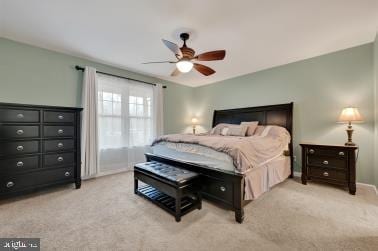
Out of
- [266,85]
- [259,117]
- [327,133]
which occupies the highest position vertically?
[266,85]

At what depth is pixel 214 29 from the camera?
2500mm

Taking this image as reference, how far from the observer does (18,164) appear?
7.97ft

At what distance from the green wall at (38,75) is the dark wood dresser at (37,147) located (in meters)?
0.69

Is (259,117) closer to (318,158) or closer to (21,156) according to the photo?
(318,158)

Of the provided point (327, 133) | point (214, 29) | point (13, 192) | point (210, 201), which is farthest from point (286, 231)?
point (13, 192)

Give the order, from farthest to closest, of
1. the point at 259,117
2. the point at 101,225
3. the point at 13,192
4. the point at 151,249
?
the point at 259,117, the point at 13,192, the point at 101,225, the point at 151,249

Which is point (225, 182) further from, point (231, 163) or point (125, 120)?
point (125, 120)

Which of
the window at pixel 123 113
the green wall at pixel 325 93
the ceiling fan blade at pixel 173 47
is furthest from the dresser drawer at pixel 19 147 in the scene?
the green wall at pixel 325 93

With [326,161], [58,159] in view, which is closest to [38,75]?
[58,159]

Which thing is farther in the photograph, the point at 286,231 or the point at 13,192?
the point at 13,192

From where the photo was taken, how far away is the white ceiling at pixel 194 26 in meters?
2.03

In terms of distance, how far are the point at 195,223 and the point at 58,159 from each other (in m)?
2.46

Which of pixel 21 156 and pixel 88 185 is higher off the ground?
pixel 21 156

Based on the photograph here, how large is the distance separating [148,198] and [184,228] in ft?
2.77
